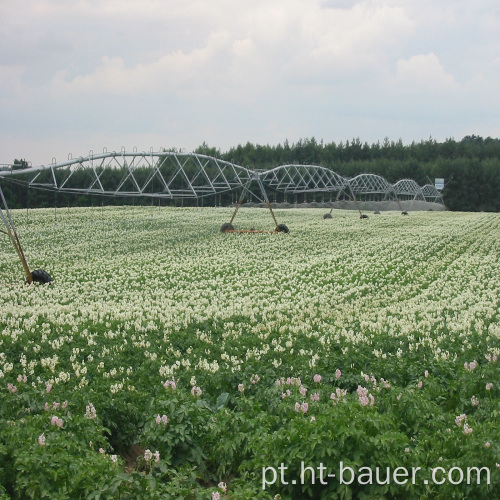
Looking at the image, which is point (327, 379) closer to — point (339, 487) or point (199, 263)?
point (339, 487)

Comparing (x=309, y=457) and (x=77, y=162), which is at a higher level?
(x=77, y=162)

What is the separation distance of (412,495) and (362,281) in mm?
16137

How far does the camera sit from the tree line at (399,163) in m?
121

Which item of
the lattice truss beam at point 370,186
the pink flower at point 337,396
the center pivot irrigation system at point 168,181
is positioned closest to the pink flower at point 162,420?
the pink flower at point 337,396

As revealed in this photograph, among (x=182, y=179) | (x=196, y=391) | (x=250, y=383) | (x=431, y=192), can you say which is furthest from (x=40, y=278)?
(x=431, y=192)

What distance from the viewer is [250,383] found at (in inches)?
363

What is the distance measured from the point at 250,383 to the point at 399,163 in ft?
432

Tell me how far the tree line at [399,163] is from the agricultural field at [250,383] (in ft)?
233

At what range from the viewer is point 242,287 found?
794 inches

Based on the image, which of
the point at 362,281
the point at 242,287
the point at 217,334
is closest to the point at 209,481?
the point at 217,334

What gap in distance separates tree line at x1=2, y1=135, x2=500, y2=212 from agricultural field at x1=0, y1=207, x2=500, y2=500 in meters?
71.1

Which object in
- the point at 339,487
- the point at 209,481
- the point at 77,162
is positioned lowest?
the point at 209,481

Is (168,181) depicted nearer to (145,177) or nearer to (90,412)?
(145,177)

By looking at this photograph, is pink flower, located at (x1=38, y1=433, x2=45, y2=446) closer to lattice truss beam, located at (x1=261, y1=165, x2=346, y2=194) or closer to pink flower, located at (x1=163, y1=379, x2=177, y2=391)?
pink flower, located at (x1=163, y1=379, x2=177, y2=391)
